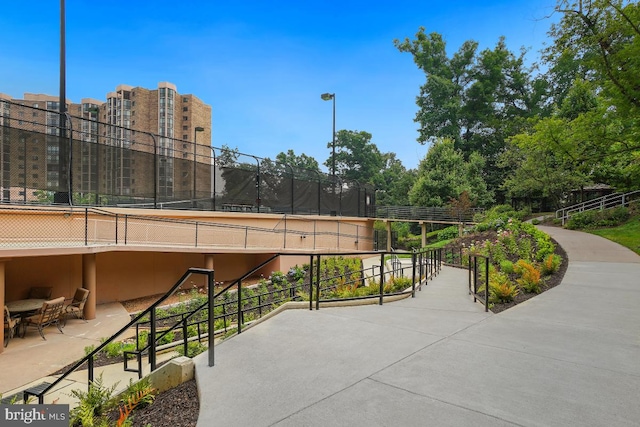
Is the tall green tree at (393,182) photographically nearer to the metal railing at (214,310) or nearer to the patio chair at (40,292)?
the metal railing at (214,310)

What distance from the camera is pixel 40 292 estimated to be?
10.7 meters

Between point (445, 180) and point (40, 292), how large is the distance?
99.8 ft

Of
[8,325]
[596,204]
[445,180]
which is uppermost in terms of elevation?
[445,180]

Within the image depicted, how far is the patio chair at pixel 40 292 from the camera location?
1059cm

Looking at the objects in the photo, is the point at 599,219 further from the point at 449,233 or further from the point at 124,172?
the point at 124,172

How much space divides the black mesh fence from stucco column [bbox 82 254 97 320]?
2132mm

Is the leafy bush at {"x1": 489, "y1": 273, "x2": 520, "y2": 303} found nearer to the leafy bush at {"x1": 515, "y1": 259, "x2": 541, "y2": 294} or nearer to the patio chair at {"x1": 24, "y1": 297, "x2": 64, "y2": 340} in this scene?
the leafy bush at {"x1": 515, "y1": 259, "x2": 541, "y2": 294}

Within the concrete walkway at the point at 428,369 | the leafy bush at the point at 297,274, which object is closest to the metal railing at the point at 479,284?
the concrete walkway at the point at 428,369

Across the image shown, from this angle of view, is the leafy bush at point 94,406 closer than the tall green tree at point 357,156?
→ Yes

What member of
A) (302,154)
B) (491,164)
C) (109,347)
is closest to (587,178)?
(491,164)

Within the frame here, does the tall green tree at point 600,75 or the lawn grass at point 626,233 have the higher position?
the tall green tree at point 600,75

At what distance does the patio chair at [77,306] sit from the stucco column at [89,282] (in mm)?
132

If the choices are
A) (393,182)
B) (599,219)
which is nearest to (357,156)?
(393,182)

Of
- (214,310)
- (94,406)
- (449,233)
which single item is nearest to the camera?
(94,406)
